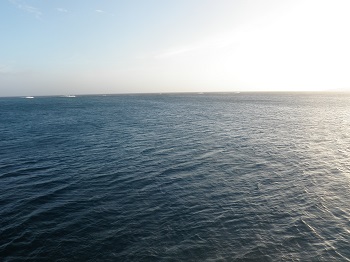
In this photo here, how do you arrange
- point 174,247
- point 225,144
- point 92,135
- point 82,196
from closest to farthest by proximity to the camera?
1. point 174,247
2. point 82,196
3. point 225,144
4. point 92,135

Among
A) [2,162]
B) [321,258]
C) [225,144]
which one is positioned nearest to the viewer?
[321,258]

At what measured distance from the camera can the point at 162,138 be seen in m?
52.4

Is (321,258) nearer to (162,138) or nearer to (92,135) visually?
(162,138)

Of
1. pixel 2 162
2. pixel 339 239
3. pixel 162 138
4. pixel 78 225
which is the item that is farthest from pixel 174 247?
pixel 162 138

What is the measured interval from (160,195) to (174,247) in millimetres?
7993

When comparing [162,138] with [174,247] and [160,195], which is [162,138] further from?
[174,247]

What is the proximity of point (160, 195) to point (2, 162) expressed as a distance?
985 inches

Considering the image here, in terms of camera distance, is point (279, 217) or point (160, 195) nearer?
point (279, 217)

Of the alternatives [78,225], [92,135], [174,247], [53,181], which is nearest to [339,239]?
[174,247]

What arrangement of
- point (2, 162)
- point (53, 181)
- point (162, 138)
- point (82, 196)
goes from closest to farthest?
point (82, 196)
point (53, 181)
point (2, 162)
point (162, 138)

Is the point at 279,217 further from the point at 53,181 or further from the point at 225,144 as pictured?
the point at 225,144

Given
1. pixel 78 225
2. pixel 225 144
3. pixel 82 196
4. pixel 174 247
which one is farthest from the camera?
pixel 225 144

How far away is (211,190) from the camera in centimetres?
2508

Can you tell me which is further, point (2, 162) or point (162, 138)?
point (162, 138)
